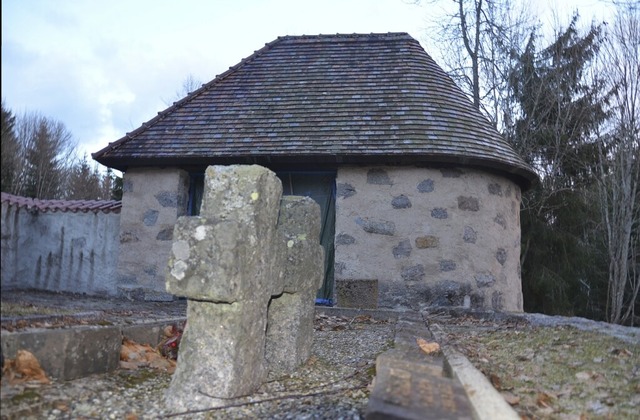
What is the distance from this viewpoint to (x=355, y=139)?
27.9ft

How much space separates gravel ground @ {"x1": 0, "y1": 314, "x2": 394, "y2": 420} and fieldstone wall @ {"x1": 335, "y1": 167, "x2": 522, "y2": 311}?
→ 4141mm

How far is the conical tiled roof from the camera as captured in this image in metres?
8.41

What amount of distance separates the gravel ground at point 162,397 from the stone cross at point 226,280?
0.44ft

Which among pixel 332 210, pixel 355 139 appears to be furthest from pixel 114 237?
pixel 355 139

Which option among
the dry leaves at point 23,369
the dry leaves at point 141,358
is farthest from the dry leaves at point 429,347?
the dry leaves at point 23,369

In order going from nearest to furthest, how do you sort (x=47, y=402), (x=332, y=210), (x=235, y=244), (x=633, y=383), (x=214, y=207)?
(x=47, y=402), (x=235, y=244), (x=214, y=207), (x=633, y=383), (x=332, y=210)

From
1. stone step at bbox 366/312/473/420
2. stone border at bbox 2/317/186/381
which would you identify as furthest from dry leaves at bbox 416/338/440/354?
stone border at bbox 2/317/186/381

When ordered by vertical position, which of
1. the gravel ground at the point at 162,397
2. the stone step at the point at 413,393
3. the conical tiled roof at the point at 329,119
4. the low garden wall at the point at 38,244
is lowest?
the gravel ground at the point at 162,397

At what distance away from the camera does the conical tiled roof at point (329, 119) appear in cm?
841

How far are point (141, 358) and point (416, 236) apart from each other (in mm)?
5384

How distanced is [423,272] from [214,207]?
562 cm

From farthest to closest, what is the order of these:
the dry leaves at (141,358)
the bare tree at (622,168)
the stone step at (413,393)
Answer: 1. the bare tree at (622,168)
2. the dry leaves at (141,358)
3. the stone step at (413,393)

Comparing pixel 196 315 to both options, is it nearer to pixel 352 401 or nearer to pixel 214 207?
pixel 214 207

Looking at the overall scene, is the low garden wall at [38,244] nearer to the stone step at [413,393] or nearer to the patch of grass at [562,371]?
the stone step at [413,393]
